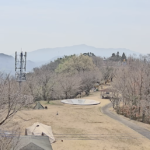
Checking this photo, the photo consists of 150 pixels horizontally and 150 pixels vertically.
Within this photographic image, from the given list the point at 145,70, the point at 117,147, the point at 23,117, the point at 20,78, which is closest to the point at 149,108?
the point at 145,70

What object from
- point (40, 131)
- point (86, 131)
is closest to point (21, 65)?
point (86, 131)

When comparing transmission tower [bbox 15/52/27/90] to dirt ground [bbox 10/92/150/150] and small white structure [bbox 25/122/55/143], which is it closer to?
dirt ground [bbox 10/92/150/150]

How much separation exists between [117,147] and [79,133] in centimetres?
336

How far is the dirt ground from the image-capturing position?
12.9m

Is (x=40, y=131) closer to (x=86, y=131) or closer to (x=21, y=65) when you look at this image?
(x=86, y=131)

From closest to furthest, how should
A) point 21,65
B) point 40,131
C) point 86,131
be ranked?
point 40,131, point 86,131, point 21,65

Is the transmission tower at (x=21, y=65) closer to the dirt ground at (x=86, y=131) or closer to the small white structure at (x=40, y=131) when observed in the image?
the dirt ground at (x=86, y=131)

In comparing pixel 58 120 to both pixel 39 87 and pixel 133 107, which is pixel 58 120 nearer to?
pixel 133 107

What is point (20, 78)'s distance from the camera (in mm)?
23516

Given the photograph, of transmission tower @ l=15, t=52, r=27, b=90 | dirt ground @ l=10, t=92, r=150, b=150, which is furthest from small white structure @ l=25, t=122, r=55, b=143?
transmission tower @ l=15, t=52, r=27, b=90

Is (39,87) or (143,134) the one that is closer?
(143,134)

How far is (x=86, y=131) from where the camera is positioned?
616 inches

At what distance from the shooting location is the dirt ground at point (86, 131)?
12914 millimetres

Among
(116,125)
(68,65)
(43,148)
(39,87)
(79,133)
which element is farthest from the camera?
(68,65)
